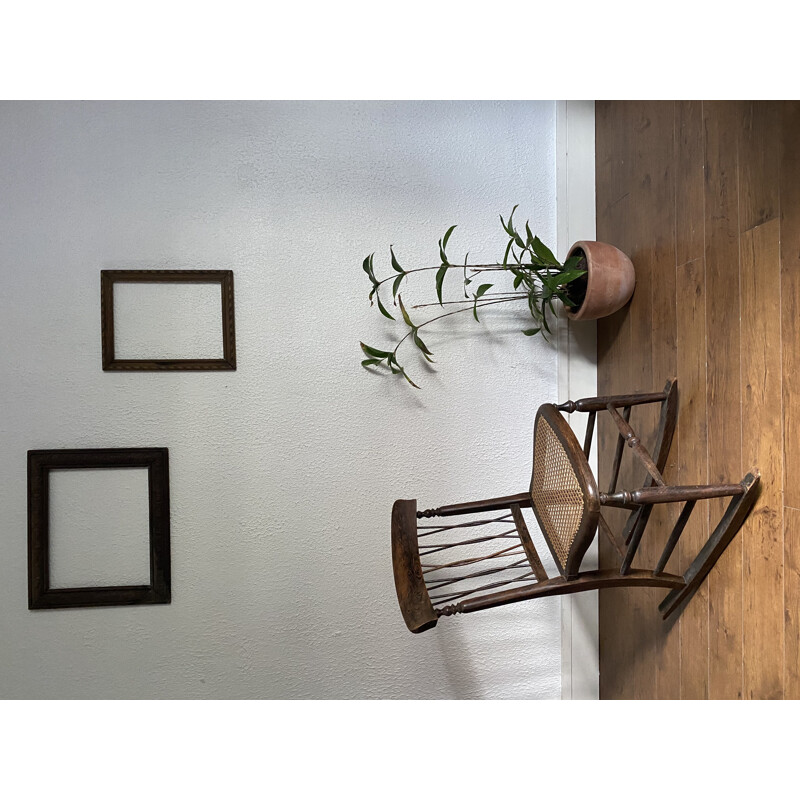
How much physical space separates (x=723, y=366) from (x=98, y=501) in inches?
59.8

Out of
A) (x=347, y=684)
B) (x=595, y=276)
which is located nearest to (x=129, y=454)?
(x=347, y=684)

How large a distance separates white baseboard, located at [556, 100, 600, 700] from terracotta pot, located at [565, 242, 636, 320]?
230 mm

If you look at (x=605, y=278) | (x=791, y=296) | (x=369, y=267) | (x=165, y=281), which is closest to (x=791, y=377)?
(x=791, y=296)

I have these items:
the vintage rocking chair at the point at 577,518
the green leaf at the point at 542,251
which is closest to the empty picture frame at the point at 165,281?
the vintage rocking chair at the point at 577,518

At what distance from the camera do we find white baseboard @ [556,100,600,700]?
5.54 feet

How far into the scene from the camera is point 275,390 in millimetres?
1661

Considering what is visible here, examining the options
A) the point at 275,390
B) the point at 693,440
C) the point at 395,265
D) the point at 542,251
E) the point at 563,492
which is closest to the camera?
the point at 563,492

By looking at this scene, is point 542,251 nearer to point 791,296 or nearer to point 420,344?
point 420,344

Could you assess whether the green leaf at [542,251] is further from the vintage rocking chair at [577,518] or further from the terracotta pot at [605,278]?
the vintage rocking chair at [577,518]

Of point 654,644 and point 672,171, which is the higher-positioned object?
point 672,171

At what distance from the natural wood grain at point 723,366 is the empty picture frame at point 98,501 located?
51.3 inches

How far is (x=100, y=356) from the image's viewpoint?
1.63 metres

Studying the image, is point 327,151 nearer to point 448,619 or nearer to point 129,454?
point 129,454
